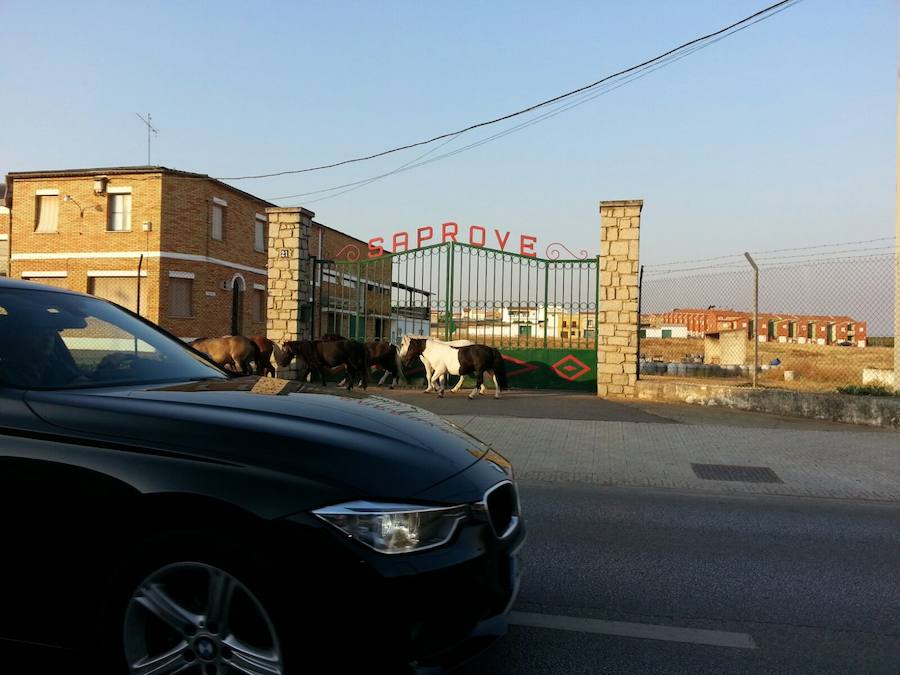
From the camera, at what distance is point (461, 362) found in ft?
48.4

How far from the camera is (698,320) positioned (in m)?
19.7

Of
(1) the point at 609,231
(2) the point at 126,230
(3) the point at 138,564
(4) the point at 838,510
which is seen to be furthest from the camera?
(2) the point at 126,230

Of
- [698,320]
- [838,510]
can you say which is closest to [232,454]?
[838,510]

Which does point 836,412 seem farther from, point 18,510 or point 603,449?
point 18,510

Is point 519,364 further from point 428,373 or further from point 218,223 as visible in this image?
point 218,223

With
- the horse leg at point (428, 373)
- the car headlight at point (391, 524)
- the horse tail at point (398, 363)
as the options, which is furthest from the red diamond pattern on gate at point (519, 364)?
the car headlight at point (391, 524)

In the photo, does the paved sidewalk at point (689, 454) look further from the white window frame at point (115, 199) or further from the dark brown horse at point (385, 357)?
the white window frame at point (115, 199)

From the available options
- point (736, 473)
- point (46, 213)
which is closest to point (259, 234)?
point (46, 213)

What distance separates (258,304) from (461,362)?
20.8 metres

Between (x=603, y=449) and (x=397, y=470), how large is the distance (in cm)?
704

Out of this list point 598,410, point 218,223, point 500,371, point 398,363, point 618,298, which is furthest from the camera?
point 218,223

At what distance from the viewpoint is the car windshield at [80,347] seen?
3.03 meters

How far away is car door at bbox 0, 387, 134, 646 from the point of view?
2443 millimetres

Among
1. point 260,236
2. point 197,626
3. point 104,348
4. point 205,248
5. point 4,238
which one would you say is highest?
point 260,236
